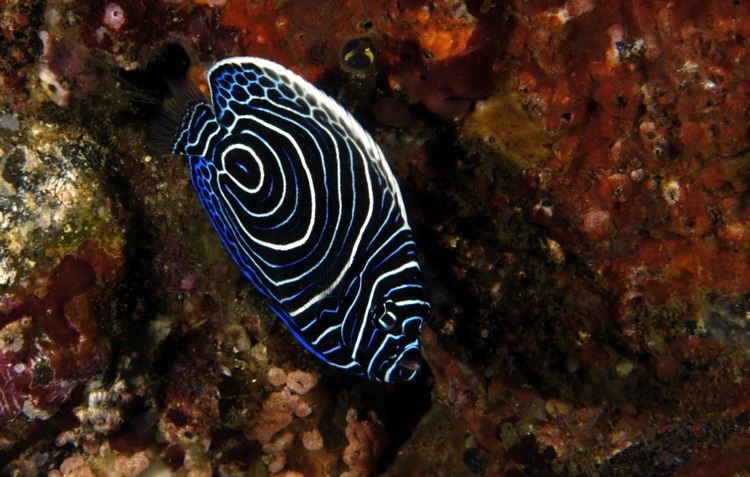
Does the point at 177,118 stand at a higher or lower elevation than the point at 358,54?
lower

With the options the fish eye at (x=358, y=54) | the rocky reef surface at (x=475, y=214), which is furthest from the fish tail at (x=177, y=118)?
the fish eye at (x=358, y=54)

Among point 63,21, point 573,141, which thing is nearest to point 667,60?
point 573,141

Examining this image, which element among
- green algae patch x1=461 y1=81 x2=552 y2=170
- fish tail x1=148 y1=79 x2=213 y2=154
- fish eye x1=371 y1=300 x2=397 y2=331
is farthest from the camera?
green algae patch x1=461 y1=81 x2=552 y2=170

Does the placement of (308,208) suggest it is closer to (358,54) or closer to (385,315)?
(385,315)

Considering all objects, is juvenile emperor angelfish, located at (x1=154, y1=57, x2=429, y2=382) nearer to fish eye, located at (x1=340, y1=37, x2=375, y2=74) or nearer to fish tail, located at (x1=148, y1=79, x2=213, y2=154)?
fish tail, located at (x1=148, y1=79, x2=213, y2=154)

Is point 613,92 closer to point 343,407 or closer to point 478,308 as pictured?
point 478,308

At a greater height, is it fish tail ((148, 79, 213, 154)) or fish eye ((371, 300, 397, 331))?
fish tail ((148, 79, 213, 154))

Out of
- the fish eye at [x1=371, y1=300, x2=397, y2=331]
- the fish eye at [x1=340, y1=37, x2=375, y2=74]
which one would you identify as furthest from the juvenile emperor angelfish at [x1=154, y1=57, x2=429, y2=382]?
the fish eye at [x1=340, y1=37, x2=375, y2=74]

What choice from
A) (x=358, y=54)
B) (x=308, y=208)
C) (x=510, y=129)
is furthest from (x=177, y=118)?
(x=510, y=129)
